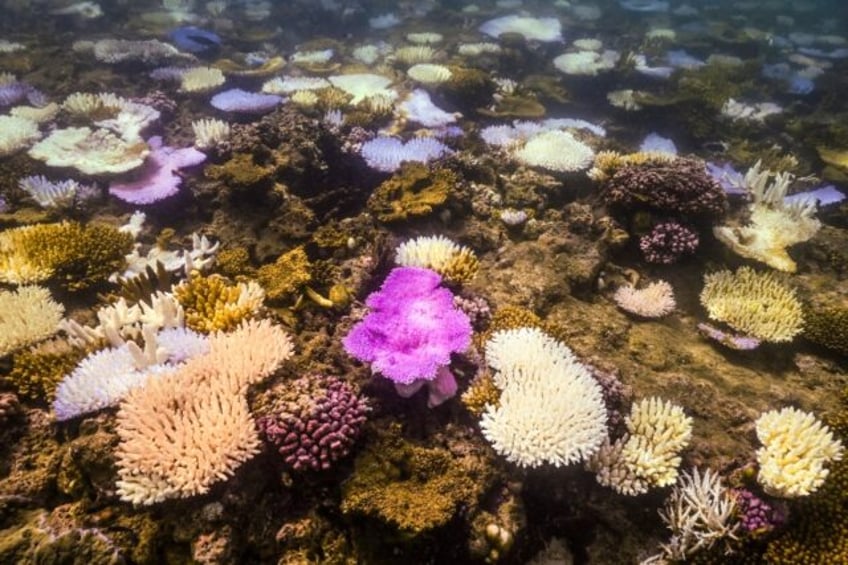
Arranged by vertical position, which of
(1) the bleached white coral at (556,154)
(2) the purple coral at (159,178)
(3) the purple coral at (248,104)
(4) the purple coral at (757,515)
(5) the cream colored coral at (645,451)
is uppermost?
(3) the purple coral at (248,104)

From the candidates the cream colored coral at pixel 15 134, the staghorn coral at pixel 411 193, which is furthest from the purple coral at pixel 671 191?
the cream colored coral at pixel 15 134

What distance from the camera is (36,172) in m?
6.55

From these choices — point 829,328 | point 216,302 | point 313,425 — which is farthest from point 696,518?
point 216,302

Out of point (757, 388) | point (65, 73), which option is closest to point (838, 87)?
point (757, 388)

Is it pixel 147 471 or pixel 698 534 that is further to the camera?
pixel 698 534

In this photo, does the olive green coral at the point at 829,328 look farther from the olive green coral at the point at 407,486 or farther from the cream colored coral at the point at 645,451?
the olive green coral at the point at 407,486

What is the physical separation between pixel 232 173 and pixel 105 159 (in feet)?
7.54

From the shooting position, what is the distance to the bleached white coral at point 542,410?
3613mm

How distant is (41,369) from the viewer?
3846 millimetres

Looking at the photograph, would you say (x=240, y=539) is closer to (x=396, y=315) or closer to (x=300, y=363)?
(x=300, y=363)

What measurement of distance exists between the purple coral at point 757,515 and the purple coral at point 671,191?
11.0ft

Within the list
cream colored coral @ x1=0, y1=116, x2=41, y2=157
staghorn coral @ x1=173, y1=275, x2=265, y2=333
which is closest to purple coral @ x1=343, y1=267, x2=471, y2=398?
staghorn coral @ x1=173, y1=275, x2=265, y2=333

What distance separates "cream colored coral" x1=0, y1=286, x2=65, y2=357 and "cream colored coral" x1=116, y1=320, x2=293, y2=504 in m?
1.38

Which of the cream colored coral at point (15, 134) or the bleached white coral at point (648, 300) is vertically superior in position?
the cream colored coral at point (15, 134)
